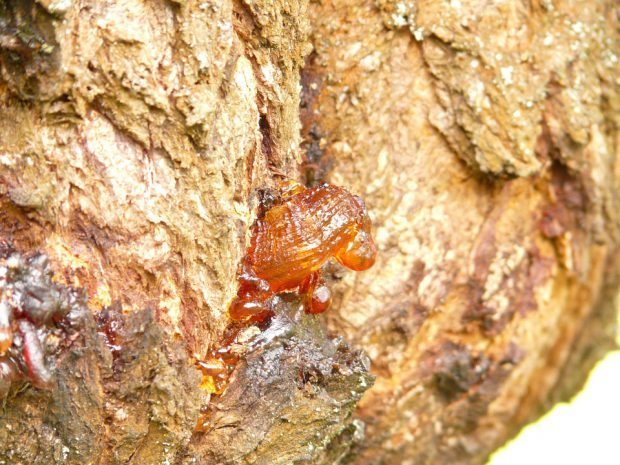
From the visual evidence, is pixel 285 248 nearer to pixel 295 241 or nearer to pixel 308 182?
pixel 295 241

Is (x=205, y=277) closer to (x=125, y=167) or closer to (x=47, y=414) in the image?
(x=125, y=167)

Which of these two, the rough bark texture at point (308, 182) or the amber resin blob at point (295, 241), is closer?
the rough bark texture at point (308, 182)

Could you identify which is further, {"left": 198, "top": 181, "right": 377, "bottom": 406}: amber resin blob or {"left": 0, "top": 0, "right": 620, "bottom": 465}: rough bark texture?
{"left": 198, "top": 181, "right": 377, "bottom": 406}: amber resin blob

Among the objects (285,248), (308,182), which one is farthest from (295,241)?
(308,182)

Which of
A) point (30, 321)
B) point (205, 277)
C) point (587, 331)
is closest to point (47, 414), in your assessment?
point (30, 321)
